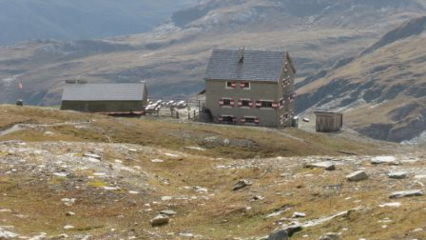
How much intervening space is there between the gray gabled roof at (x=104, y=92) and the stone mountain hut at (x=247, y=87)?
475 inches

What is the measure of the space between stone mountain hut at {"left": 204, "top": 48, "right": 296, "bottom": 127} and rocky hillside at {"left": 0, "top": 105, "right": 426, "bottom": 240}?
5800 cm

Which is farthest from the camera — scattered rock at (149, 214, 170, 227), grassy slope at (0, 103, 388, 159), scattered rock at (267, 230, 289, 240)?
grassy slope at (0, 103, 388, 159)

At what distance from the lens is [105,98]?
114562mm

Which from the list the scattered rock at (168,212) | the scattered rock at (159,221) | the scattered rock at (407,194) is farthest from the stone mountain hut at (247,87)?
the scattered rock at (407,194)

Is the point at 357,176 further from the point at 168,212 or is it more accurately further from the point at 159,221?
the point at 159,221

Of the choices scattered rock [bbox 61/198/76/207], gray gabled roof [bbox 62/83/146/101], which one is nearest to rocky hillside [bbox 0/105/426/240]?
scattered rock [bbox 61/198/76/207]

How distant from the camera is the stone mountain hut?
367ft

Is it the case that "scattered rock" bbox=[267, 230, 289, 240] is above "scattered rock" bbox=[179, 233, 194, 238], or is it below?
above

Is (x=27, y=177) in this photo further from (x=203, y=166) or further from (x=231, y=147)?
(x=231, y=147)

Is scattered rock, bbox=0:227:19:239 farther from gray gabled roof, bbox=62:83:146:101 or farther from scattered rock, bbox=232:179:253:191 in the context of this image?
gray gabled roof, bbox=62:83:146:101

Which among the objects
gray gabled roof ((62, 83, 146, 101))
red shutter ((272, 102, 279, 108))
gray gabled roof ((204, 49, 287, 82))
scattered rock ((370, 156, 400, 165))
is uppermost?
gray gabled roof ((204, 49, 287, 82))

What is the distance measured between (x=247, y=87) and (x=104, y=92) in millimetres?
24547

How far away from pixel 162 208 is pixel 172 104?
9542 centimetres

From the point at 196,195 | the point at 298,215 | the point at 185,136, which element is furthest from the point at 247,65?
the point at 298,215
